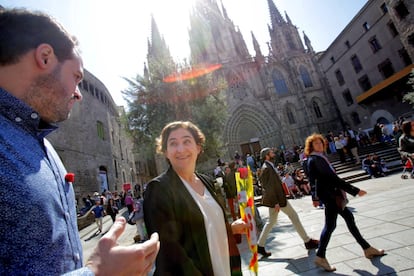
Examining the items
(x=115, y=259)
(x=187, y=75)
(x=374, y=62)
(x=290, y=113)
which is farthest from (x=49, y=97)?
(x=290, y=113)

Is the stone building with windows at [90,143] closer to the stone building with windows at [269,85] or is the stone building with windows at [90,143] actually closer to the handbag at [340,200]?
the handbag at [340,200]

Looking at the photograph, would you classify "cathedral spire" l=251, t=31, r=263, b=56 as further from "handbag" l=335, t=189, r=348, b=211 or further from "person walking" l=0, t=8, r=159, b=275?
"person walking" l=0, t=8, r=159, b=275

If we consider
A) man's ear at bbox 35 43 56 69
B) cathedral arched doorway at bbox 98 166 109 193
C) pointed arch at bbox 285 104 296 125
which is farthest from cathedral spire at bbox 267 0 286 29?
man's ear at bbox 35 43 56 69

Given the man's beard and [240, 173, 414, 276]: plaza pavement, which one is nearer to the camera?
the man's beard

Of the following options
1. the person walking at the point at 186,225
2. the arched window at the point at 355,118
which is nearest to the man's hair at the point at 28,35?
the person walking at the point at 186,225

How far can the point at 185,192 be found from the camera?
160 cm

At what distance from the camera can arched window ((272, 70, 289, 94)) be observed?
31781mm

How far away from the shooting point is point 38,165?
0.81 m

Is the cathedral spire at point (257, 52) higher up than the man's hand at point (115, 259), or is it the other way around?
the cathedral spire at point (257, 52)

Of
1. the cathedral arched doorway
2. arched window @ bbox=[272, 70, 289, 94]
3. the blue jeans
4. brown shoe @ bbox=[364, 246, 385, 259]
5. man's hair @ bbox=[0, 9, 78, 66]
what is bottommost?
brown shoe @ bbox=[364, 246, 385, 259]

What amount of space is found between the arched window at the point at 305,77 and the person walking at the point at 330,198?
1293 inches

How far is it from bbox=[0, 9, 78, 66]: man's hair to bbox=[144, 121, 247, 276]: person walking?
1.00 meters

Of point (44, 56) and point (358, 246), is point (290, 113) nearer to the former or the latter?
point (358, 246)

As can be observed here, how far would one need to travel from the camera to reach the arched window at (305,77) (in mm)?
32531
